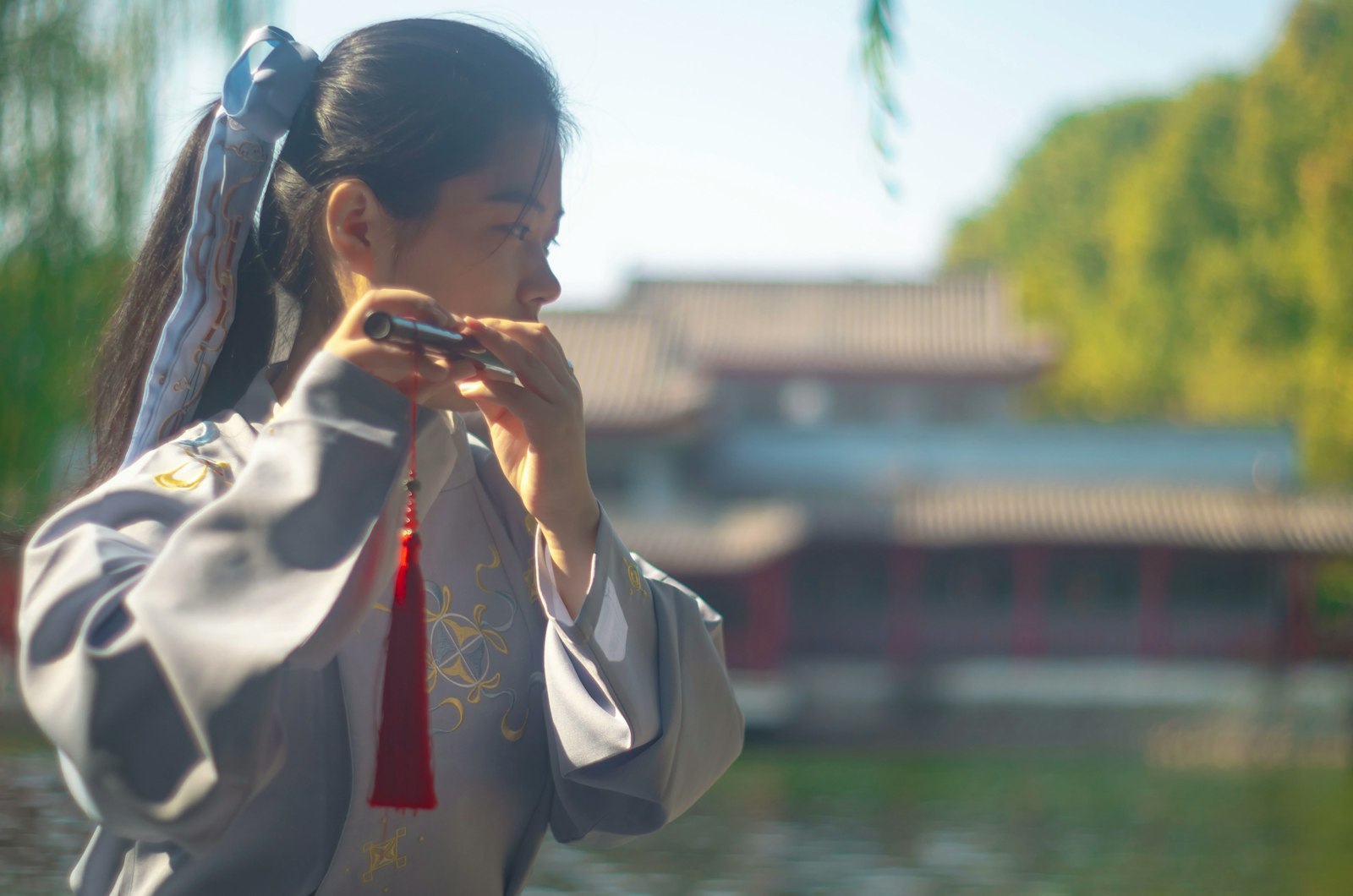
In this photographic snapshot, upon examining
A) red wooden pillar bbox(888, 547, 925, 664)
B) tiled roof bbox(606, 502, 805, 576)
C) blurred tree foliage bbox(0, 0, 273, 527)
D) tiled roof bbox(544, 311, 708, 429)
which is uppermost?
blurred tree foliage bbox(0, 0, 273, 527)

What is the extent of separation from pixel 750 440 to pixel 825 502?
1925 mm

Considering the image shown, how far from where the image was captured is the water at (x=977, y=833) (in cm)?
945

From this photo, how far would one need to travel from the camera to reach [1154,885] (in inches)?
379

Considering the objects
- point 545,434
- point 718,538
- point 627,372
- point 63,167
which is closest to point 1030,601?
point 718,538

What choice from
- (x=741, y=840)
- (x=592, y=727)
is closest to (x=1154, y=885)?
(x=741, y=840)

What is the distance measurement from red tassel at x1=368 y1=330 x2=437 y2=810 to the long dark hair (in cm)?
29

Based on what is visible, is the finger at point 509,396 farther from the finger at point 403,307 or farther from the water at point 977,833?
the water at point 977,833

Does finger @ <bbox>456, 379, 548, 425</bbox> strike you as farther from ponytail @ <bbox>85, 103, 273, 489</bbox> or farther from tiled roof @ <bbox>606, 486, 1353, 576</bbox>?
tiled roof @ <bbox>606, 486, 1353, 576</bbox>

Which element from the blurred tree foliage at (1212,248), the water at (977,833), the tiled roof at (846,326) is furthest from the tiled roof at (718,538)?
the blurred tree foliage at (1212,248)

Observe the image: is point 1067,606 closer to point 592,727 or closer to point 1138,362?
point 1138,362

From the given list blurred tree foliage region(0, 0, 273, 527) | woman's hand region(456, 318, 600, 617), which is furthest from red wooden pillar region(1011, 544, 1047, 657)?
woman's hand region(456, 318, 600, 617)

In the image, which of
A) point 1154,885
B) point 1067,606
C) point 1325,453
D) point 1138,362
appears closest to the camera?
point 1154,885

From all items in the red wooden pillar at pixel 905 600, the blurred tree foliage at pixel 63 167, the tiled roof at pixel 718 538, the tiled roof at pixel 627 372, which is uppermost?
the blurred tree foliage at pixel 63 167

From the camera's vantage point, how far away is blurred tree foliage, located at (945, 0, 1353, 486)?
25.0 m
